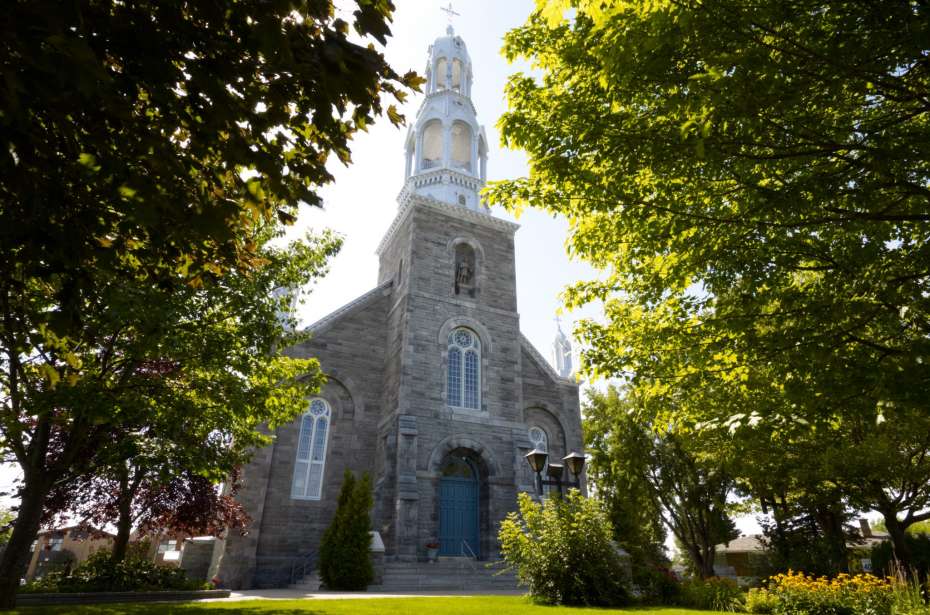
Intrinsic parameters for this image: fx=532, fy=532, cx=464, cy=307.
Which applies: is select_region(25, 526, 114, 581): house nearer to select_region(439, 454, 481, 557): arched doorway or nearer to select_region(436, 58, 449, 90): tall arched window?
select_region(439, 454, 481, 557): arched doorway

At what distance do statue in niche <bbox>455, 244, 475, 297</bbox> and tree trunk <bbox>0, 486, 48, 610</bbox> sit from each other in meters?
16.6

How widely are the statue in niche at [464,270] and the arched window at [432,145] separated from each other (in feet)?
19.1

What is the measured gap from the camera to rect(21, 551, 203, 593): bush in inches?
504

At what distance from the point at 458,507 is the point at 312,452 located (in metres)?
6.04

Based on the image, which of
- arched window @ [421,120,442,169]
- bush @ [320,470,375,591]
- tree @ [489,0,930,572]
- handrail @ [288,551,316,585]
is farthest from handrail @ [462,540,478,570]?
Answer: arched window @ [421,120,442,169]

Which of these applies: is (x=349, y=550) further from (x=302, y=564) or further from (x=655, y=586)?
(x=655, y=586)

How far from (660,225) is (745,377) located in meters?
2.94

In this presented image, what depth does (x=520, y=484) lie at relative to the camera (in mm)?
20438

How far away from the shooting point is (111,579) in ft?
43.4

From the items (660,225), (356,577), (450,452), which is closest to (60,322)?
(660,225)

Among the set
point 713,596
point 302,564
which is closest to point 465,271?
point 302,564

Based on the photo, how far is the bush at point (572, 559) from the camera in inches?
419

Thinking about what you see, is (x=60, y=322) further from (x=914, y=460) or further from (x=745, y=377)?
(x=914, y=460)

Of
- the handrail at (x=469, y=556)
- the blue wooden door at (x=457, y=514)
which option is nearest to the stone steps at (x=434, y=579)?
the handrail at (x=469, y=556)
